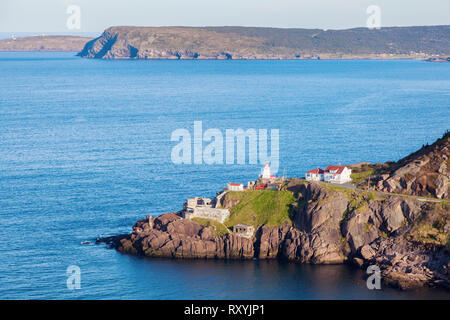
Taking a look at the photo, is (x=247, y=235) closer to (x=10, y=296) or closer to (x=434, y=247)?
(x=434, y=247)

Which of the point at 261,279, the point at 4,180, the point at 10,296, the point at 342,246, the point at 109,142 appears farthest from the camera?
the point at 109,142

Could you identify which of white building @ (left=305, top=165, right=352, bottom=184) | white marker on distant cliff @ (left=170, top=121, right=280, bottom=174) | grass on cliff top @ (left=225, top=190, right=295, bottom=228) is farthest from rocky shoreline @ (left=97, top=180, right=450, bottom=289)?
white marker on distant cliff @ (left=170, top=121, right=280, bottom=174)

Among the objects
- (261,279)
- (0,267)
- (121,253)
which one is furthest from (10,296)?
(261,279)

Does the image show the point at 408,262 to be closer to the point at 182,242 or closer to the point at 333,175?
the point at 333,175

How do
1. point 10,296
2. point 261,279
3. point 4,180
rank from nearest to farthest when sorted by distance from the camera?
point 10,296 → point 261,279 → point 4,180

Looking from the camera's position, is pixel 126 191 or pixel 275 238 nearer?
pixel 275 238

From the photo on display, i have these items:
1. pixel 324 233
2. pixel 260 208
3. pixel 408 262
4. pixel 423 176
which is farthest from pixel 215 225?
pixel 423 176

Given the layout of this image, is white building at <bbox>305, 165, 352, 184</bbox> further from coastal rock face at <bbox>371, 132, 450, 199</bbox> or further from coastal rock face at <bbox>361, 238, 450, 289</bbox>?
coastal rock face at <bbox>361, 238, 450, 289</bbox>
